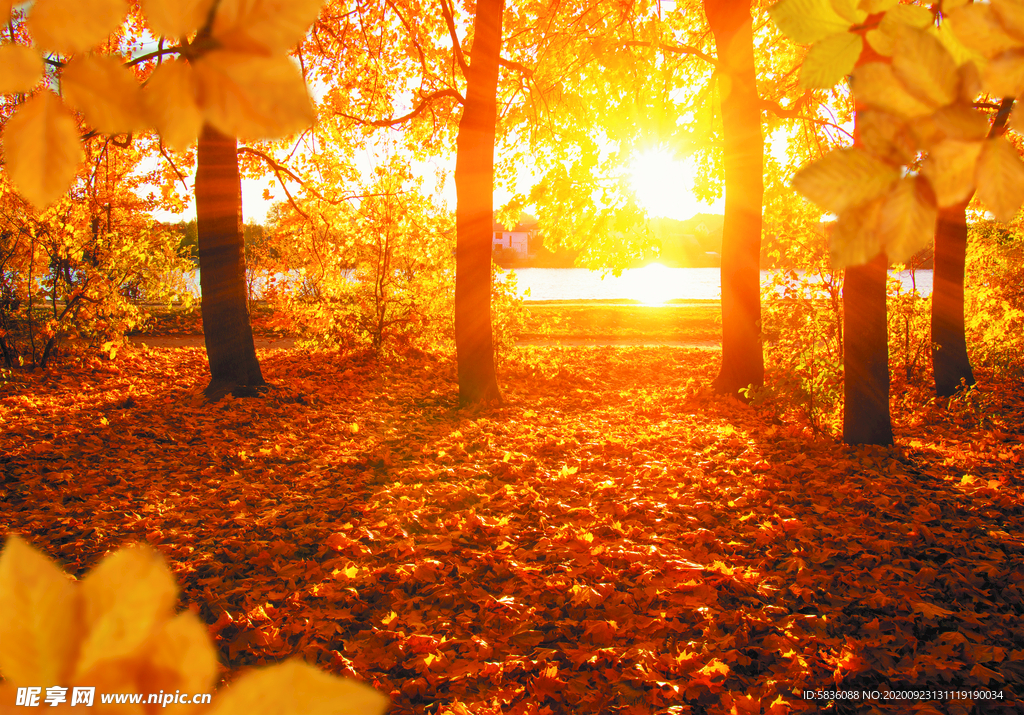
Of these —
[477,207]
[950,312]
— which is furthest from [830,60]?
[950,312]

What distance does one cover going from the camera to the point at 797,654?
2730mm

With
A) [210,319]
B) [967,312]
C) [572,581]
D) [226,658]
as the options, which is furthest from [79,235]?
[967,312]

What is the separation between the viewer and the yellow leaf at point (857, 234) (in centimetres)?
60

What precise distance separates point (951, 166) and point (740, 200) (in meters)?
8.66

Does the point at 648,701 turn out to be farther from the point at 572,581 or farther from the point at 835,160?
the point at 835,160

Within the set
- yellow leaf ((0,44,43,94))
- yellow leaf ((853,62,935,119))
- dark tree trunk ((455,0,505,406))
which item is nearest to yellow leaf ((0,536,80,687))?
yellow leaf ((0,44,43,94))

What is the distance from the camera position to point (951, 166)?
0.60m

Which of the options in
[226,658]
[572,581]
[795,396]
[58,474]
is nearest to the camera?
[226,658]

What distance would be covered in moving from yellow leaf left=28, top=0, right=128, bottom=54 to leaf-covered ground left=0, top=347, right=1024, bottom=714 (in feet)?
8.87

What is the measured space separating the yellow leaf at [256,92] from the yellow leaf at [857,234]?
588 mm

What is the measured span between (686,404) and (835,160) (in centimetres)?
808

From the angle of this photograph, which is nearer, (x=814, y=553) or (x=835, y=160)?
(x=835, y=160)

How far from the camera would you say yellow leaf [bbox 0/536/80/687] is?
1.16 feet

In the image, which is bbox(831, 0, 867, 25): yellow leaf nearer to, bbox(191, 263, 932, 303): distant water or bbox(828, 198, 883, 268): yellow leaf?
bbox(828, 198, 883, 268): yellow leaf
